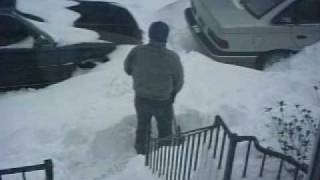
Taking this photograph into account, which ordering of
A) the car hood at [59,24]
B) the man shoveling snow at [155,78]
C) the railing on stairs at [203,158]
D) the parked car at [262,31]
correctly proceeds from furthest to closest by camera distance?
the parked car at [262,31], the car hood at [59,24], the man shoveling snow at [155,78], the railing on stairs at [203,158]

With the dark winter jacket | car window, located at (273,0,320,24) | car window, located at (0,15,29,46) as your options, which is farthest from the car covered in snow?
car window, located at (273,0,320,24)

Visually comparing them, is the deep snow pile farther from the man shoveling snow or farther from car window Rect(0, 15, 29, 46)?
car window Rect(0, 15, 29, 46)

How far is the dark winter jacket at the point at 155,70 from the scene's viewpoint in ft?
20.2

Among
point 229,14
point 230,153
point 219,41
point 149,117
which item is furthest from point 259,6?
point 230,153

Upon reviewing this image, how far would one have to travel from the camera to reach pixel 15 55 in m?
7.92

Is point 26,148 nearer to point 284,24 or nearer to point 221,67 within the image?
point 221,67

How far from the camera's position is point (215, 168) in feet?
18.1

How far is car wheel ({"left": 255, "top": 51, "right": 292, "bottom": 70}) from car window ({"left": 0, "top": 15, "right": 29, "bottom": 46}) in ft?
12.7

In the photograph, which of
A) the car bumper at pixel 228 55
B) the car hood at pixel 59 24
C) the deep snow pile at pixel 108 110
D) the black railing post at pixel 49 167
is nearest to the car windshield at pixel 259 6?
the car bumper at pixel 228 55

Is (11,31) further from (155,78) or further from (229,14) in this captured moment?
(229,14)

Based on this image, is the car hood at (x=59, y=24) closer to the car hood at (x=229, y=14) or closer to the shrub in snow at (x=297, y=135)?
the car hood at (x=229, y=14)

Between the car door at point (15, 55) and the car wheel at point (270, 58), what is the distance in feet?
12.2

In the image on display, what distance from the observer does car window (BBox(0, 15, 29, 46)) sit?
7812 mm

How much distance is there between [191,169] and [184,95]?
2362 mm
